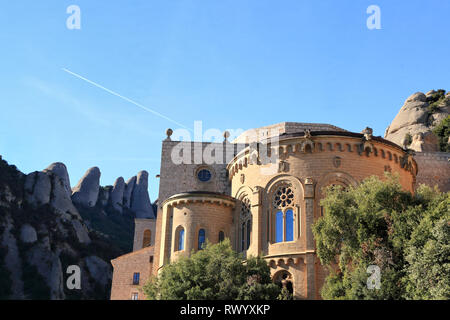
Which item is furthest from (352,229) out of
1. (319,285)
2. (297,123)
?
(297,123)

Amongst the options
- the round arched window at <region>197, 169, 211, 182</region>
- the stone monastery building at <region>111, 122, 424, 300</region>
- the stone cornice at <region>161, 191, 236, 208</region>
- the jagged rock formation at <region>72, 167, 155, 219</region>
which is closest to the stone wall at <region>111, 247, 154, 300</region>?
the stone monastery building at <region>111, 122, 424, 300</region>

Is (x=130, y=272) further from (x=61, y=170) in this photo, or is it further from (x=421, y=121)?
(x=61, y=170)

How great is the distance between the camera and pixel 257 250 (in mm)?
28672

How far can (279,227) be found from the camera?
2878 centimetres

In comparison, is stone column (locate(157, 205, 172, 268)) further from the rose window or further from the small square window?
the rose window

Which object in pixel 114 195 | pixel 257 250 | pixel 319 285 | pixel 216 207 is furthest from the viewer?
pixel 114 195

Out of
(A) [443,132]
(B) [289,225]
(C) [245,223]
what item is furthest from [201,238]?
(A) [443,132]

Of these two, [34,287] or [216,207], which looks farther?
[34,287]

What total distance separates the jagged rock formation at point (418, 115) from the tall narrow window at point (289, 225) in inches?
1397

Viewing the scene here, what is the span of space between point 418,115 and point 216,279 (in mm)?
49604

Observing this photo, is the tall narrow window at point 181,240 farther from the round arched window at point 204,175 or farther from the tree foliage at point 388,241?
the tree foliage at point 388,241

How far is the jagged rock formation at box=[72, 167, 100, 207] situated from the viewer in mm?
83188
